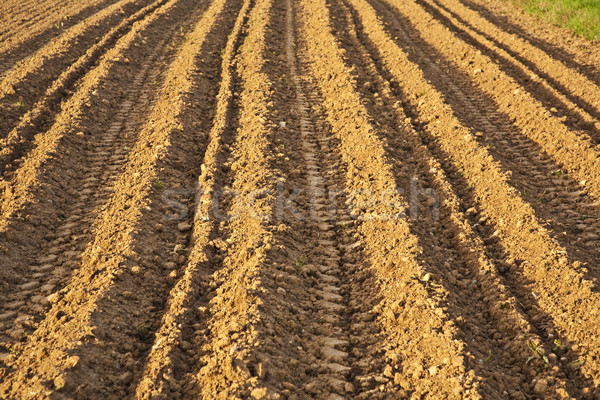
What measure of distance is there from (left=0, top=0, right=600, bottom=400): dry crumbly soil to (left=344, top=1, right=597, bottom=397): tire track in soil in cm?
2

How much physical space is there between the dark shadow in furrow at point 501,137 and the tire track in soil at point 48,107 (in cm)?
497

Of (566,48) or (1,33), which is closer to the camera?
(566,48)

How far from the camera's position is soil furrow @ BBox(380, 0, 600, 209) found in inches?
227

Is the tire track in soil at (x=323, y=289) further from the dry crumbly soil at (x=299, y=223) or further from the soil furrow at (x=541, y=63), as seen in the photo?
the soil furrow at (x=541, y=63)

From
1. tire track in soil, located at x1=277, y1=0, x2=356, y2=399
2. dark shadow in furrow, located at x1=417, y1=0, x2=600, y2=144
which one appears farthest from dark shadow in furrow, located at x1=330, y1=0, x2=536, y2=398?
dark shadow in furrow, located at x1=417, y1=0, x2=600, y2=144

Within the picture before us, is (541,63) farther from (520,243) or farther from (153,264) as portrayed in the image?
(153,264)

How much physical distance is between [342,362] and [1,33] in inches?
423

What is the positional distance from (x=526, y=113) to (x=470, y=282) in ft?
12.0

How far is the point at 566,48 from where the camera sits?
959cm

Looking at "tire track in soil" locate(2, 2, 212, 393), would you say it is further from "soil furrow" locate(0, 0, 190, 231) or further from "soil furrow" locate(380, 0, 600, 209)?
"soil furrow" locate(380, 0, 600, 209)

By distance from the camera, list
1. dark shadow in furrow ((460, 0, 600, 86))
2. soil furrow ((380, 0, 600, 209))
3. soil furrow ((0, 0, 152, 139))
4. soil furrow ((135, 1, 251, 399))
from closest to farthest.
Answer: soil furrow ((135, 1, 251, 399)), soil furrow ((380, 0, 600, 209)), soil furrow ((0, 0, 152, 139)), dark shadow in furrow ((460, 0, 600, 86))

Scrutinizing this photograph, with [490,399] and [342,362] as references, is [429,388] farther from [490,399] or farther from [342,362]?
[342,362]

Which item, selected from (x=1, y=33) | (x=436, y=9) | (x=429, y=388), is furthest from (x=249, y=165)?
(x=436, y=9)

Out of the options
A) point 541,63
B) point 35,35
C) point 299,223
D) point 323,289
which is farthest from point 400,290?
point 35,35
